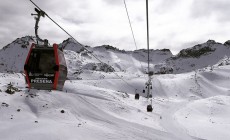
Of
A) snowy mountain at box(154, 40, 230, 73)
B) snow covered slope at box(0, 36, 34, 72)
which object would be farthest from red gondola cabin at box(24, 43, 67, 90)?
snow covered slope at box(0, 36, 34, 72)

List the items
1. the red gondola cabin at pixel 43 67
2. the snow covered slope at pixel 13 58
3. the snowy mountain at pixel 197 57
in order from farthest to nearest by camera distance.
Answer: the snowy mountain at pixel 197 57
the snow covered slope at pixel 13 58
the red gondola cabin at pixel 43 67

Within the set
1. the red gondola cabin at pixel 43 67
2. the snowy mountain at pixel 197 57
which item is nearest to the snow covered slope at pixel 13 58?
the snowy mountain at pixel 197 57

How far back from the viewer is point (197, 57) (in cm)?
18162

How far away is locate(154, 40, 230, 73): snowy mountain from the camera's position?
165125mm

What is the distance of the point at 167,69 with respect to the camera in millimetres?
165375

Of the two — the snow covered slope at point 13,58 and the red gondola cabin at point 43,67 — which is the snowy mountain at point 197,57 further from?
the red gondola cabin at point 43,67

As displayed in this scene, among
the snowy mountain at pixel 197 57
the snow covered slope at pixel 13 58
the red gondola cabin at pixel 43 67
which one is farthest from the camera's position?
the snowy mountain at pixel 197 57

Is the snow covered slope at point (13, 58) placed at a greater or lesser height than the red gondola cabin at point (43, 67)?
greater

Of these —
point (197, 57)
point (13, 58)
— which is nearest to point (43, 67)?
point (197, 57)

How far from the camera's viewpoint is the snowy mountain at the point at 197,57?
542 ft

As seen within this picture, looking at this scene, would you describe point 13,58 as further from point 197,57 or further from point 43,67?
point 43,67

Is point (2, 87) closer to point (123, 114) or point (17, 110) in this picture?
point (17, 110)

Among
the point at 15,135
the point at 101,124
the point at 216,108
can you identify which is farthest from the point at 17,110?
the point at 216,108

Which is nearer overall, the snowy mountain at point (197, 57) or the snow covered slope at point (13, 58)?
the snow covered slope at point (13, 58)
